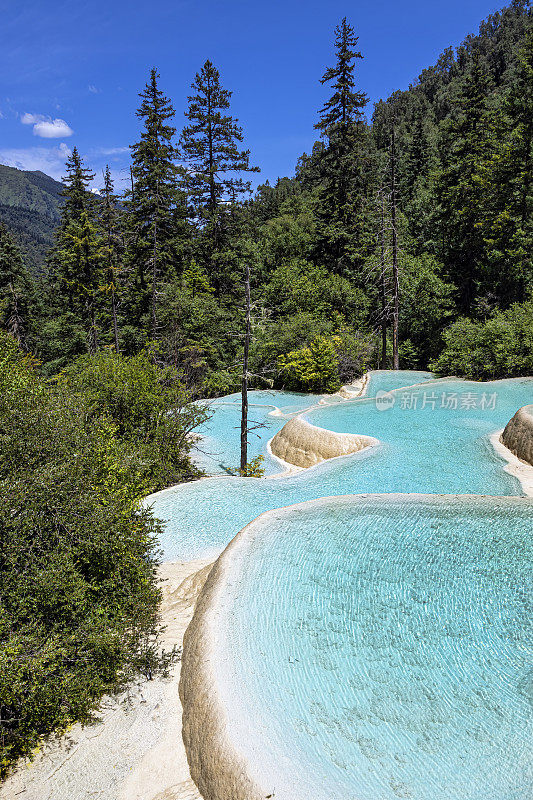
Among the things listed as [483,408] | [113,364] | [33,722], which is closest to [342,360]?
[483,408]

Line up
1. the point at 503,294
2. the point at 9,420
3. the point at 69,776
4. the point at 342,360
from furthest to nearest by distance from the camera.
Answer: the point at 503,294 → the point at 342,360 → the point at 9,420 → the point at 69,776

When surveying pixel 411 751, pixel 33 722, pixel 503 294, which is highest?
pixel 503 294

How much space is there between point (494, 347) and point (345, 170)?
1461cm

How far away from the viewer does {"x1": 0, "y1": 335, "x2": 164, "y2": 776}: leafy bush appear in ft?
11.6

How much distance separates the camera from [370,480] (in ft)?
28.3

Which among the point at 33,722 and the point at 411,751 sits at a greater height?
the point at 411,751

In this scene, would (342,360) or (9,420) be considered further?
(342,360)

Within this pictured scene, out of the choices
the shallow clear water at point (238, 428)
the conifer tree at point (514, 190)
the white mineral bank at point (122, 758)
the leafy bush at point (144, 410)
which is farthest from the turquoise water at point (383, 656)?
the conifer tree at point (514, 190)

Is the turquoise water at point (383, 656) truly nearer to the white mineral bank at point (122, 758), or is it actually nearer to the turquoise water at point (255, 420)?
the white mineral bank at point (122, 758)

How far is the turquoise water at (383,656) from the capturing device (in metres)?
3.02

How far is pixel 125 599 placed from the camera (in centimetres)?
473

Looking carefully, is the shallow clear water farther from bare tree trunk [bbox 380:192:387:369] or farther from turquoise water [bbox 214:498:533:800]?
bare tree trunk [bbox 380:192:387:369]

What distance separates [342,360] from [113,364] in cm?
1223

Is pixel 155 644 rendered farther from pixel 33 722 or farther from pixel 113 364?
A: pixel 113 364
